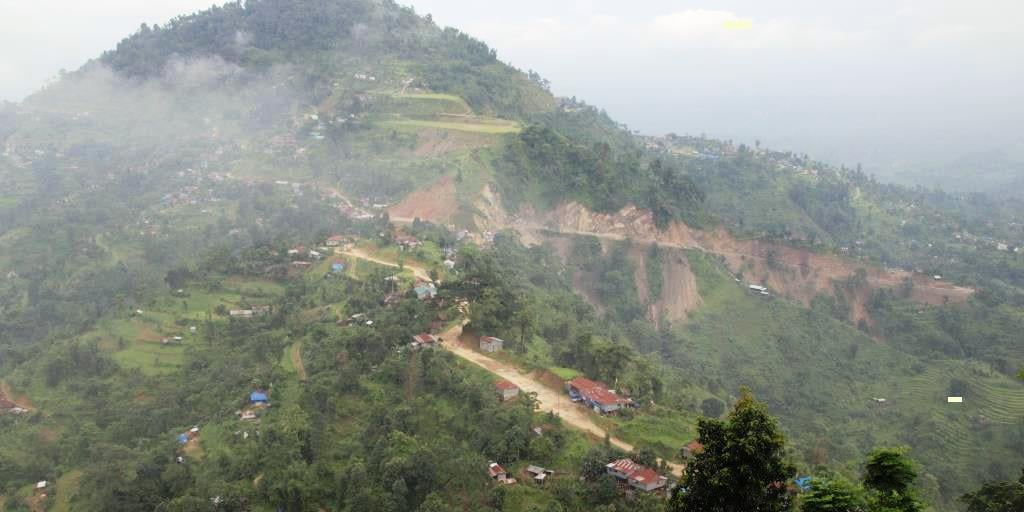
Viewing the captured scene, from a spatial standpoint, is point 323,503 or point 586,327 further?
point 586,327

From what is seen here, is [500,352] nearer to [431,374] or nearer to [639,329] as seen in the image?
[431,374]

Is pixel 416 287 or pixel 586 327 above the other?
pixel 416 287

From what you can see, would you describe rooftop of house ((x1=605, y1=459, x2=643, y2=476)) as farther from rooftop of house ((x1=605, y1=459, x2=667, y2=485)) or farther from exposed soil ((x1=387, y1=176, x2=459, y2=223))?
exposed soil ((x1=387, y1=176, x2=459, y2=223))

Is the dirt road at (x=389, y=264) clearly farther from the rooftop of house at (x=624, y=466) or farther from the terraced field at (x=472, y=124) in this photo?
the terraced field at (x=472, y=124)

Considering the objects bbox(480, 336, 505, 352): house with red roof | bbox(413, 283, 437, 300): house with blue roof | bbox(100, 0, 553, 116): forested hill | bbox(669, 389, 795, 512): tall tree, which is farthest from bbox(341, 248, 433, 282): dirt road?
bbox(100, 0, 553, 116): forested hill

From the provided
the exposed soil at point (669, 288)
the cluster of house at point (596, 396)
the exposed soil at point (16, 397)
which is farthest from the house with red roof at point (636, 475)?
the exposed soil at point (669, 288)

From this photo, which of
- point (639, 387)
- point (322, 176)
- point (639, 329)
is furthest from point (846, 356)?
point (322, 176)
